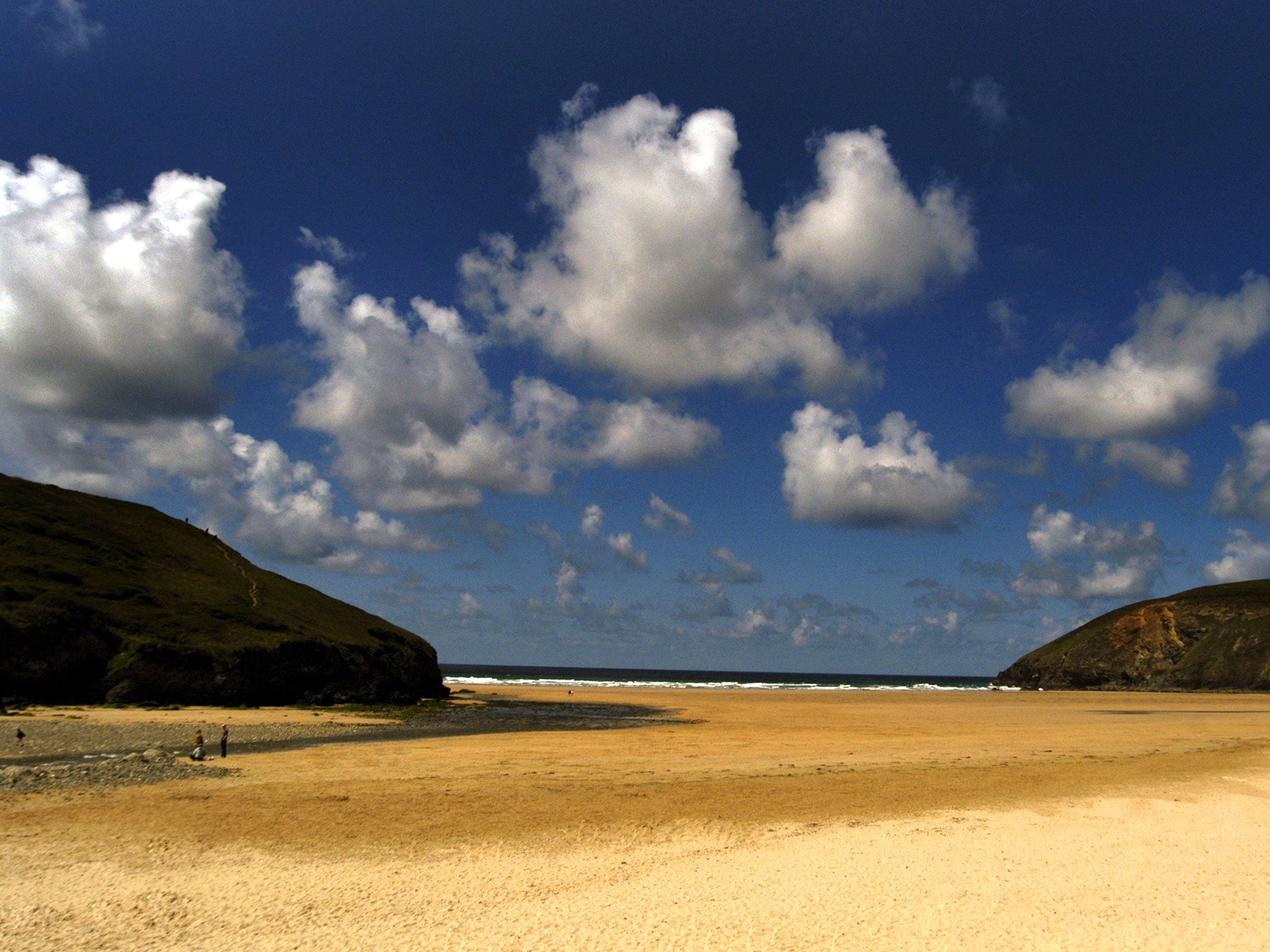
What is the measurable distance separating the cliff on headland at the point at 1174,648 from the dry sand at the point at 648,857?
99.3 metres

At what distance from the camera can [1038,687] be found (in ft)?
433

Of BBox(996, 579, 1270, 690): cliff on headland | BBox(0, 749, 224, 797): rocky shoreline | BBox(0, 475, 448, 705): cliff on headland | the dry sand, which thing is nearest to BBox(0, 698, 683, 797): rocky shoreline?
BBox(0, 749, 224, 797): rocky shoreline

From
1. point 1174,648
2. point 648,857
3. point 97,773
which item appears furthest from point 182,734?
point 1174,648

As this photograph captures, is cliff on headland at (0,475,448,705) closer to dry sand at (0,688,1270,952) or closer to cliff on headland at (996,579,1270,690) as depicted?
dry sand at (0,688,1270,952)

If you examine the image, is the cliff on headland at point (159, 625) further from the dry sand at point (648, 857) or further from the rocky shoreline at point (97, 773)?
the dry sand at point (648, 857)

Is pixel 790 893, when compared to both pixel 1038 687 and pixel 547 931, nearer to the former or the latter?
pixel 547 931

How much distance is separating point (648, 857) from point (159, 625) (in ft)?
170

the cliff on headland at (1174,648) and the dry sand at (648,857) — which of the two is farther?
the cliff on headland at (1174,648)

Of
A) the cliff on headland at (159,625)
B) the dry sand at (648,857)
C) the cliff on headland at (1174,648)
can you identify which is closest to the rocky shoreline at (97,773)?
the dry sand at (648,857)

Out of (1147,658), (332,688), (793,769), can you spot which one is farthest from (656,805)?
(1147,658)

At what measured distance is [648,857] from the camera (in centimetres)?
1462

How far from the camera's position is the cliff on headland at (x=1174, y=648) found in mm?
104562

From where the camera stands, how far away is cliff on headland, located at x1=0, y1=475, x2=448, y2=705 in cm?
4631

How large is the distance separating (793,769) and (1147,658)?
12128 centimetres
